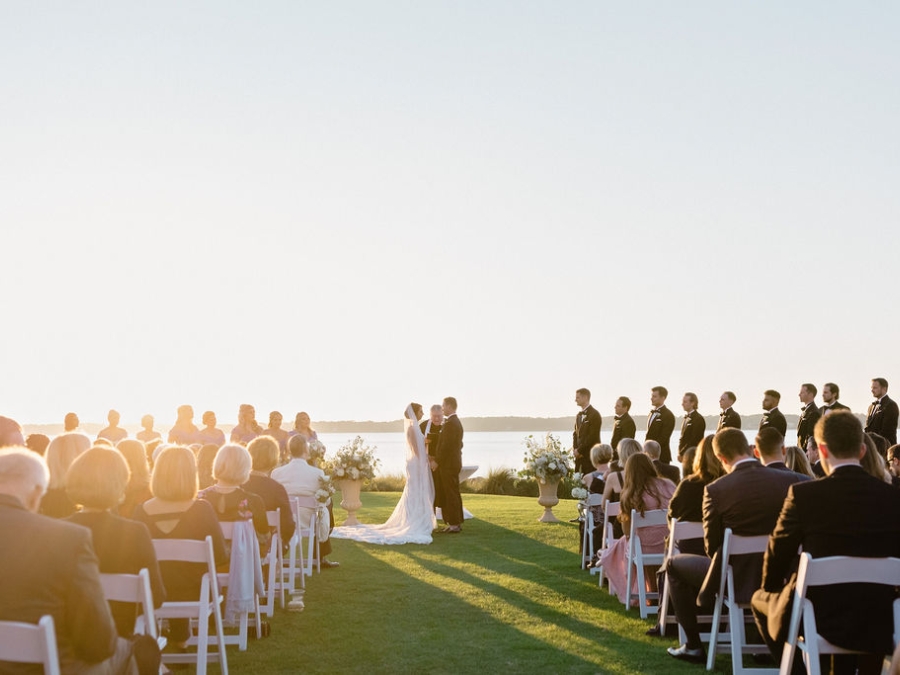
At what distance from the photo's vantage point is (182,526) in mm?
5250

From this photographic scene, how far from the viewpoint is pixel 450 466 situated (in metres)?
14.1

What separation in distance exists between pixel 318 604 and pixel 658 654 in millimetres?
3447

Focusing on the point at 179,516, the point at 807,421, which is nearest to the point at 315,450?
the point at 179,516

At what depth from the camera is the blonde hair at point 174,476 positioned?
5.24 meters

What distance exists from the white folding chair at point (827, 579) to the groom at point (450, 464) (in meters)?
10.0

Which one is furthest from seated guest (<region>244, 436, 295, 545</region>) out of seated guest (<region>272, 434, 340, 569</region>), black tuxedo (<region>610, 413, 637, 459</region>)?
black tuxedo (<region>610, 413, 637, 459</region>)

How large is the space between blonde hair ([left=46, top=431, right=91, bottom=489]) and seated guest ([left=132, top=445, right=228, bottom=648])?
0.59 meters

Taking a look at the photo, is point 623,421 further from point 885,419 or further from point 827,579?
point 827,579

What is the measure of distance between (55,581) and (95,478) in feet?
3.24

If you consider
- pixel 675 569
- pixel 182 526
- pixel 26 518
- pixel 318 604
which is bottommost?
pixel 318 604

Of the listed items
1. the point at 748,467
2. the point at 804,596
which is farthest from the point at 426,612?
the point at 804,596

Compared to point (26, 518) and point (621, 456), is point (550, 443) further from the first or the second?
point (26, 518)

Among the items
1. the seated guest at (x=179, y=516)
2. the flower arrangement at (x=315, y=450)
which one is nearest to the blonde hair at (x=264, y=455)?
the seated guest at (x=179, y=516)

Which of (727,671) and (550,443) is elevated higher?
(550,443)
